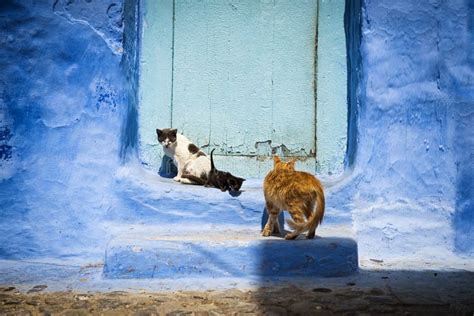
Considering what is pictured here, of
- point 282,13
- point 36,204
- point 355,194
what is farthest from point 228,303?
point 282,13

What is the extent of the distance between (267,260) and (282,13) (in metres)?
2.43

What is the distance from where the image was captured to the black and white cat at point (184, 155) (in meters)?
4.26

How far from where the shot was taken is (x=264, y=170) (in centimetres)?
457

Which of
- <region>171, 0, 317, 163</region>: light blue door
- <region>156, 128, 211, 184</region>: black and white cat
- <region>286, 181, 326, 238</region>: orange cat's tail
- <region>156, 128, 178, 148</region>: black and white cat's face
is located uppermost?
<region>171, 0, 317, 163</region>: light blue door

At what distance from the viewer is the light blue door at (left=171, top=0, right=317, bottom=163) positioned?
4.53 meters

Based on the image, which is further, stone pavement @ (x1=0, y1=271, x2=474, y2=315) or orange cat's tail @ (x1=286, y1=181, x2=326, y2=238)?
orange cat's tail @ (x1=286, y1=181, x2=326, y2=238)

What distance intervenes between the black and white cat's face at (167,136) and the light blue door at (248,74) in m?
0.36

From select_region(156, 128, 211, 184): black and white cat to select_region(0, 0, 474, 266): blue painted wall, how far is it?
363 millimetres

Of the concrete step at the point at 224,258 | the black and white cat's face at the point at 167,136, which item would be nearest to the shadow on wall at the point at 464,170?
the concrete step at the point at 224,258

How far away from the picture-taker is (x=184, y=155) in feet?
14.3

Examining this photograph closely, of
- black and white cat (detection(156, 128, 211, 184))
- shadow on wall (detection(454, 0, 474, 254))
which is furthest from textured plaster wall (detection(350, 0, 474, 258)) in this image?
black and white cat (detection(156, 128, 211, 184))

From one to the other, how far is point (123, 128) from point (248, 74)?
4.39 feet

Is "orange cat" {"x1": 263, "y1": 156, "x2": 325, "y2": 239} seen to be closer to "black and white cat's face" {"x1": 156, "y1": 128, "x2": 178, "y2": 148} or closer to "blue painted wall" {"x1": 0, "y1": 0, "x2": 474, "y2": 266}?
"blue painted wall" {"x1": 0, "y1": 0, "x2": 474, "y2": 266}

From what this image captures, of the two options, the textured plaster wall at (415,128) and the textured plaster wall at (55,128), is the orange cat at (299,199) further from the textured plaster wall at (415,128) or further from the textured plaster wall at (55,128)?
the textured plaster wall at (55,128)
